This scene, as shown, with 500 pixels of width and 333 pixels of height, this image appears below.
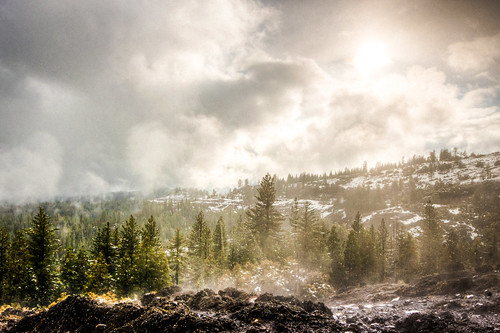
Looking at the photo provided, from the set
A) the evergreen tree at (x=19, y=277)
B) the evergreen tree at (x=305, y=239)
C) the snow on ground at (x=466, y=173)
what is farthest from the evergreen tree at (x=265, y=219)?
the snow on ground at (x=466, y=173)

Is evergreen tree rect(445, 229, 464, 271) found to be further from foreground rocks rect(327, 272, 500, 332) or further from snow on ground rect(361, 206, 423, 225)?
snow on ground rect(361, 206, 423, 225)

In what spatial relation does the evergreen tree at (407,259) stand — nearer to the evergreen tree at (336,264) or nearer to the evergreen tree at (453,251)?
the evergreen tree at (453,251)

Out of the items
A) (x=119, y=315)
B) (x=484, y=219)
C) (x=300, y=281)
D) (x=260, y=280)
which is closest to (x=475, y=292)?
(x=300, y=281)

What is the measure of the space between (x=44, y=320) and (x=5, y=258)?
2921 centimetres

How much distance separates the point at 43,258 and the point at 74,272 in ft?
12.8

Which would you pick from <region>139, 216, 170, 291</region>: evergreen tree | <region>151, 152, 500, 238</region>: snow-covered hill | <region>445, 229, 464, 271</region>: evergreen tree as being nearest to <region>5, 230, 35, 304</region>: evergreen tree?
<region>139, 216, 170, 291</region>: evergreen tree

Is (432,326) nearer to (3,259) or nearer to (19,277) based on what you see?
(19,277)

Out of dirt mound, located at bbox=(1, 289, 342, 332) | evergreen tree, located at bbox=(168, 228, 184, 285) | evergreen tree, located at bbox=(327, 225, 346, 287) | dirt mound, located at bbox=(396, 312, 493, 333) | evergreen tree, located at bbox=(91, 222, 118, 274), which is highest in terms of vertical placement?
dirt mound, located at bbox=(1, 289, 342, 332)

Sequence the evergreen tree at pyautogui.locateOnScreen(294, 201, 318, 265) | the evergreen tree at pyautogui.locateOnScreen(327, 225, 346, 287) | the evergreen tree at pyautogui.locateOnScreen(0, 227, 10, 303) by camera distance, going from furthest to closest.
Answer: the evergreen tree at pyautogui.locateOnScreen(327, 225, 346, 287) → the evergreen tree at pyautogui.locateOnScreen(294, 201, 318, 265) → the evergreen tree at pyautogui.locateOnScreen(0, 227, 10, 303)

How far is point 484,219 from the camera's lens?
82.4 metres

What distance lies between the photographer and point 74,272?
89.1ft

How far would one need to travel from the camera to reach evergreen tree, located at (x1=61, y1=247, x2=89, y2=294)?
2702cm

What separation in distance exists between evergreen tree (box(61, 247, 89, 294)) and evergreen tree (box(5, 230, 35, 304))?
12.8 feet

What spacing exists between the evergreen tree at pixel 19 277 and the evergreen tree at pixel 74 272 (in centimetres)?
391
